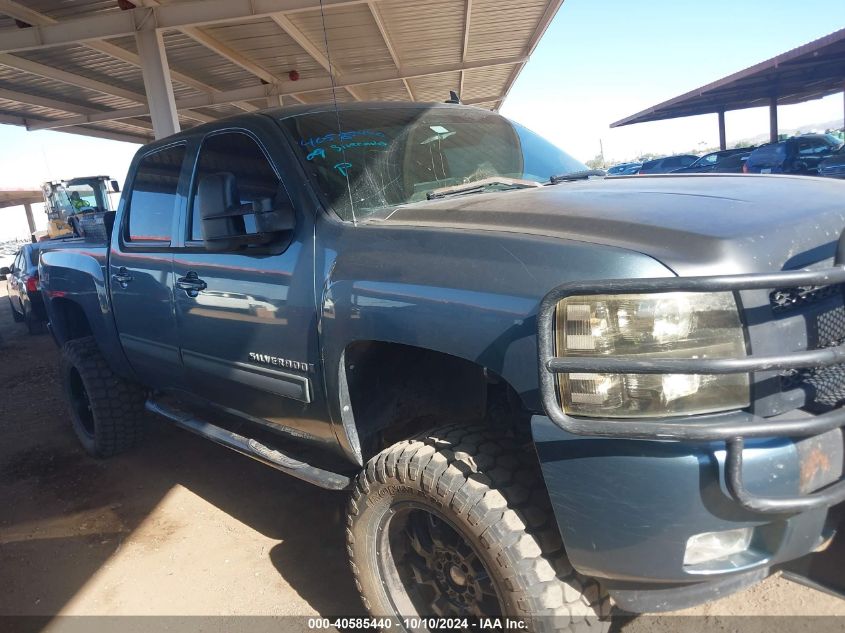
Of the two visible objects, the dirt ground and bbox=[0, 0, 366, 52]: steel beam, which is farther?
bbox=[0, 0, 366, 52]: steel beam

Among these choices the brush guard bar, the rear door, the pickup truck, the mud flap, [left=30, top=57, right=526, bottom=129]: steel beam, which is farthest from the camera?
[left=30, top=57, right=526, bottom=129]: steel beam

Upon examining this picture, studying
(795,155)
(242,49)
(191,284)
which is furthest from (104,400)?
(795,155)

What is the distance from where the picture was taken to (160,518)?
11.7 feet

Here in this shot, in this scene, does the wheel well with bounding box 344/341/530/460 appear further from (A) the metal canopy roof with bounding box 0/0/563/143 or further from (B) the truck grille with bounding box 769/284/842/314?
(A) the metal canopy roof with bounding box 0/0/563/143

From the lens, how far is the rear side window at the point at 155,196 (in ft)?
11.0

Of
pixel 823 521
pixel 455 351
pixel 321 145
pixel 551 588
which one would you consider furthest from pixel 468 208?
pixel 823 521

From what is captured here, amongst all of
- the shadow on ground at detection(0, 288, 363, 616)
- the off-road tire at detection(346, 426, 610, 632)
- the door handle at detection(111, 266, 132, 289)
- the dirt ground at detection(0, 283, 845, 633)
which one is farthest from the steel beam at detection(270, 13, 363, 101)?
the off-road tire at detection(346, 426, 610, 632)

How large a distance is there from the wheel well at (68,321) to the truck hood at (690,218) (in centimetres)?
345

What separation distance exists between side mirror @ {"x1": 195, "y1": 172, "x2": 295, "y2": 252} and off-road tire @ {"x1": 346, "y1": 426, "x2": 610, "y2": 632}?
1.02 metres

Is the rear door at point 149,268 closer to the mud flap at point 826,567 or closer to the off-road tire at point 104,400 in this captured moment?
the off-road tire at point 104,400

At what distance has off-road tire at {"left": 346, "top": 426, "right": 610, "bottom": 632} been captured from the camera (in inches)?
69.4

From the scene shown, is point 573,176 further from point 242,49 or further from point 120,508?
point 242,49

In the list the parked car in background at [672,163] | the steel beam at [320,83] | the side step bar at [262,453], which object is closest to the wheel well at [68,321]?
the side step bar at [262,453]

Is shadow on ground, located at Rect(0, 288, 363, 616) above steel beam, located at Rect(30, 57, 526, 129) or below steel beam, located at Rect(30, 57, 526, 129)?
below
